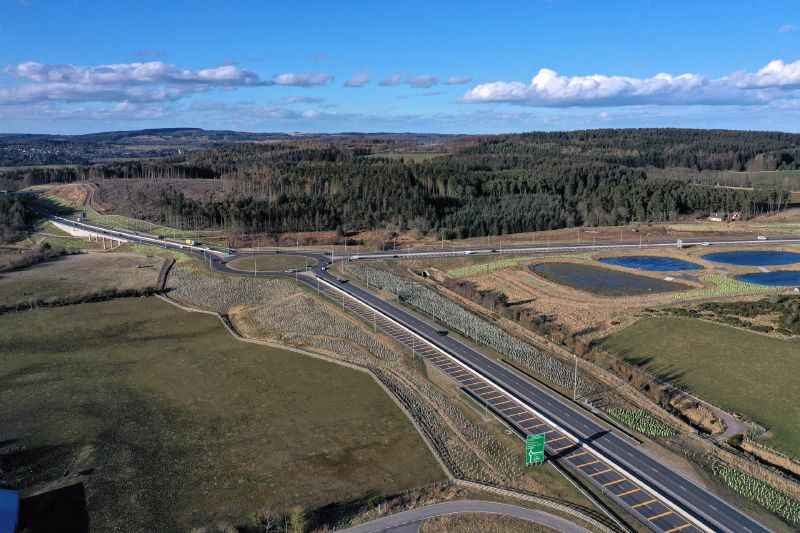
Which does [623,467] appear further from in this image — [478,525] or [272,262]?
[272,262]

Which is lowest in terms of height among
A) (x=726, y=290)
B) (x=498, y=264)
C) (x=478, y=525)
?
(x=478, y=525)

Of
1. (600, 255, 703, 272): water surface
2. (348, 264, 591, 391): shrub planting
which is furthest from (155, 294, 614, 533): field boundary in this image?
(600, 255, 703, 272): water surface

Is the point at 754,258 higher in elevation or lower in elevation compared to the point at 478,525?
higher

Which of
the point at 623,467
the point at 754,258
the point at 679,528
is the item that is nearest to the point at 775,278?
the point at 754,258

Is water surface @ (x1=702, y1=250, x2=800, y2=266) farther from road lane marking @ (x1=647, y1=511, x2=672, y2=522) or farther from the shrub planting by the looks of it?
road lane marking @ (x1=647, y1=511, x2=672, y2=522)

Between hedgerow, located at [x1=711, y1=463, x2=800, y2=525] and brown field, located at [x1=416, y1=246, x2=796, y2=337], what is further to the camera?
brown field, located at [x1=416, y1=246, x2=796, y2=337]

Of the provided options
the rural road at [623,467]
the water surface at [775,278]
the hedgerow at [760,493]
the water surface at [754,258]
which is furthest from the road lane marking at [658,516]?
the water surface at [754,258]
